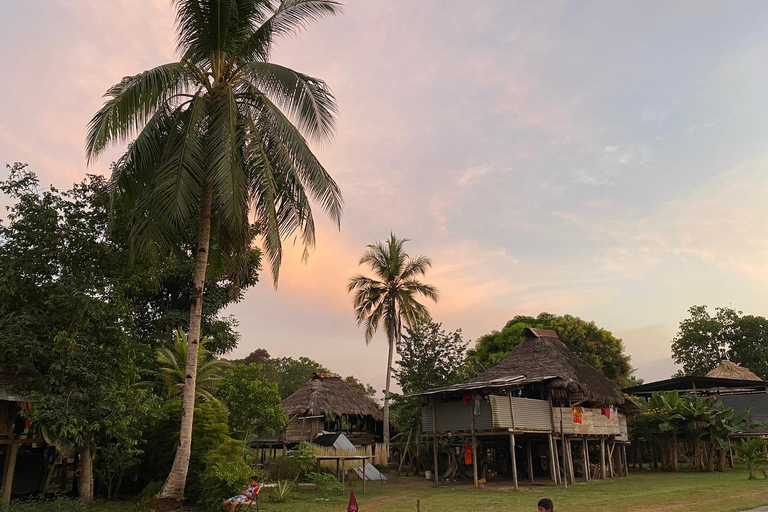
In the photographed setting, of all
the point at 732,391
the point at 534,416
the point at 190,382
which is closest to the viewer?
the point at 190,382

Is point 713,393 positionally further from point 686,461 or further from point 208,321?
point 208,321

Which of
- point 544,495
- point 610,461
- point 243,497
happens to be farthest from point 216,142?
point 610,461

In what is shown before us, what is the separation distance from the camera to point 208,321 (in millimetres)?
25875

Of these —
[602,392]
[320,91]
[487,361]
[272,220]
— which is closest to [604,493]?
[602,392]

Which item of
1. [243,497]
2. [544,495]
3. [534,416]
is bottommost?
[544,495]

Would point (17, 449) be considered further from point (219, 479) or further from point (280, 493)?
point (280, 493)

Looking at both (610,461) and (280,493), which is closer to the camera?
(280,493)

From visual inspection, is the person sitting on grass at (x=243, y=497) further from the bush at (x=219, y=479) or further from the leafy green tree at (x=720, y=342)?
the leafy green tree at (x=720, y=342)

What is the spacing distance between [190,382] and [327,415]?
55.0 ft

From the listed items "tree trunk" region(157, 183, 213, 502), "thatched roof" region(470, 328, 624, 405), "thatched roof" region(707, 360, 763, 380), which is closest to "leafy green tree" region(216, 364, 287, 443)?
"tree trunk" region(157, 183, 213, 502)

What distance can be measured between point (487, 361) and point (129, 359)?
110 feet

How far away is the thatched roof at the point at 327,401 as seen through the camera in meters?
28.3

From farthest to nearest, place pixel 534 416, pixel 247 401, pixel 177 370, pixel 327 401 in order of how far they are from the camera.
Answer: pixel 327 401 → pixel 534 416 → pixel 247 401 → pixel 177 370

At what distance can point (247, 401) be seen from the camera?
19562 millimetres
